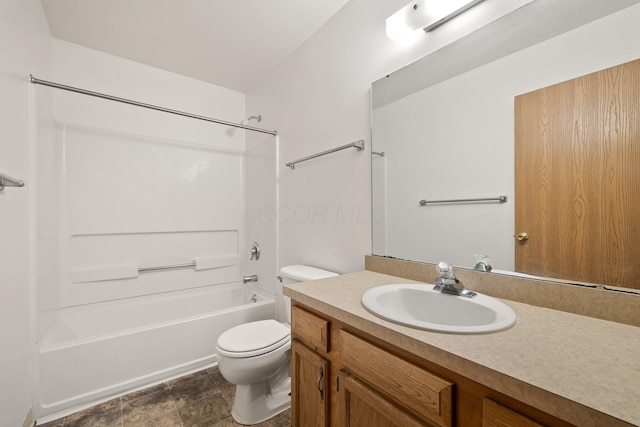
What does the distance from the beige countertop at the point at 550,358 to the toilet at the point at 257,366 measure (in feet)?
2.64

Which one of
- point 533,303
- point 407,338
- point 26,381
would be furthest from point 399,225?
point 26,381

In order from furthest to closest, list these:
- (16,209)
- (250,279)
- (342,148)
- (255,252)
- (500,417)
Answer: (250,279) < (255,252) < (342,148) < (16,209) < (500,417)

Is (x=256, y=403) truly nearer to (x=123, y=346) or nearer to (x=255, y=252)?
(x=123, y=346)

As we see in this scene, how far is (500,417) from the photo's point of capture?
0.52 meters

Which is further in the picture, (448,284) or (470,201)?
(470,201)

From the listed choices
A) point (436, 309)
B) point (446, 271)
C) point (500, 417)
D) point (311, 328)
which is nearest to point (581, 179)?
point (446, 271)

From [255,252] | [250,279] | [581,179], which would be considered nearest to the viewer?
[581,179]

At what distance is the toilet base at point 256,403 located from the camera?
57.8 inches

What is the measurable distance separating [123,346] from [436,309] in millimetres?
1908

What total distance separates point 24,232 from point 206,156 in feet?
4.93

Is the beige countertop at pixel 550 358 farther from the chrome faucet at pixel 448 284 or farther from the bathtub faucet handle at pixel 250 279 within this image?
the bathtub faucet handle at pixel 250 279

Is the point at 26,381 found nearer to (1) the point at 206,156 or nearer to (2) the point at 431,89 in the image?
(1) the point at 206,156

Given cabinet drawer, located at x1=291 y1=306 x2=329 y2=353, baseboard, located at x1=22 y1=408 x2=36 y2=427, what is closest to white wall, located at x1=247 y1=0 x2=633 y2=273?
cabinet drawer, located at x1=291 y1=306 x2=329 y2=353

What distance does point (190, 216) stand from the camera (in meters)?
2.57
